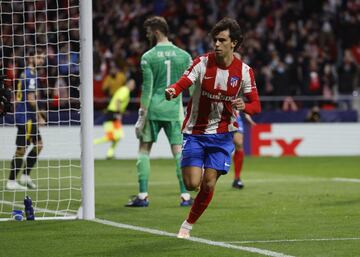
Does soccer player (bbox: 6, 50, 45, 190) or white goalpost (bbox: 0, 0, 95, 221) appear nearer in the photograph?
white goalpost (bbox: 0, 0, 95, 221)

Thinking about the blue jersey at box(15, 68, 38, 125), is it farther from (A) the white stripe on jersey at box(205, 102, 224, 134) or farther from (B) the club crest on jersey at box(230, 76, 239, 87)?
(B) the club crest on jersey at box(230, 76, 239, 87)

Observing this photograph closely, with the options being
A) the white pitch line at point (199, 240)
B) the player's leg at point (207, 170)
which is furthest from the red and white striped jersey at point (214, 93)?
the white pitch line at point (199, 240)

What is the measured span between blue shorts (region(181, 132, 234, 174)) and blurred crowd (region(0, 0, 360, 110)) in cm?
1735

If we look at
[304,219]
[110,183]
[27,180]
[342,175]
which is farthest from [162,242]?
[342,175]

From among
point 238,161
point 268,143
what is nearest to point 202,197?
point 238,161

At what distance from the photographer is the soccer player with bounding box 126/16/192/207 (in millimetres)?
13281

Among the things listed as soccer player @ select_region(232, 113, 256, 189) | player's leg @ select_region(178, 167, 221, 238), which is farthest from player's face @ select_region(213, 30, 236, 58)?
soccer player @ select_region(232, 113, 256, 189)

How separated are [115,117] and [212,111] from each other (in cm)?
1629

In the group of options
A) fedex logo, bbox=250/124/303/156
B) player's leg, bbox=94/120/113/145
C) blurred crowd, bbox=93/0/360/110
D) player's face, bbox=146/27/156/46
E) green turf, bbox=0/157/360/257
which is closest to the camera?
green turf, bbox=0/157/360/257

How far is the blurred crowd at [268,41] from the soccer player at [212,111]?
1732cm

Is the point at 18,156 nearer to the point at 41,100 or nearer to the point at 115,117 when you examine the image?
the point at 41,100

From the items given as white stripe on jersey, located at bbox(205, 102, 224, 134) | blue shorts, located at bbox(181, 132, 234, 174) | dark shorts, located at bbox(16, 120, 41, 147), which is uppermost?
white stripe on jersey, located at bbox(205, 102, 224, 134)

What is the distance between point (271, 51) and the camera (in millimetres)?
30547

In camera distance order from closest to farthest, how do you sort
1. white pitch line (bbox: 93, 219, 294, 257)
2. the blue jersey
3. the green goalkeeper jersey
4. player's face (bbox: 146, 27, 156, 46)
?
white pitch line (bbox: 93, 219, 294, 257)
the green goalkeeper jersey
player's face (bbox: 146, 27, 156, 46)
the blue jersey
